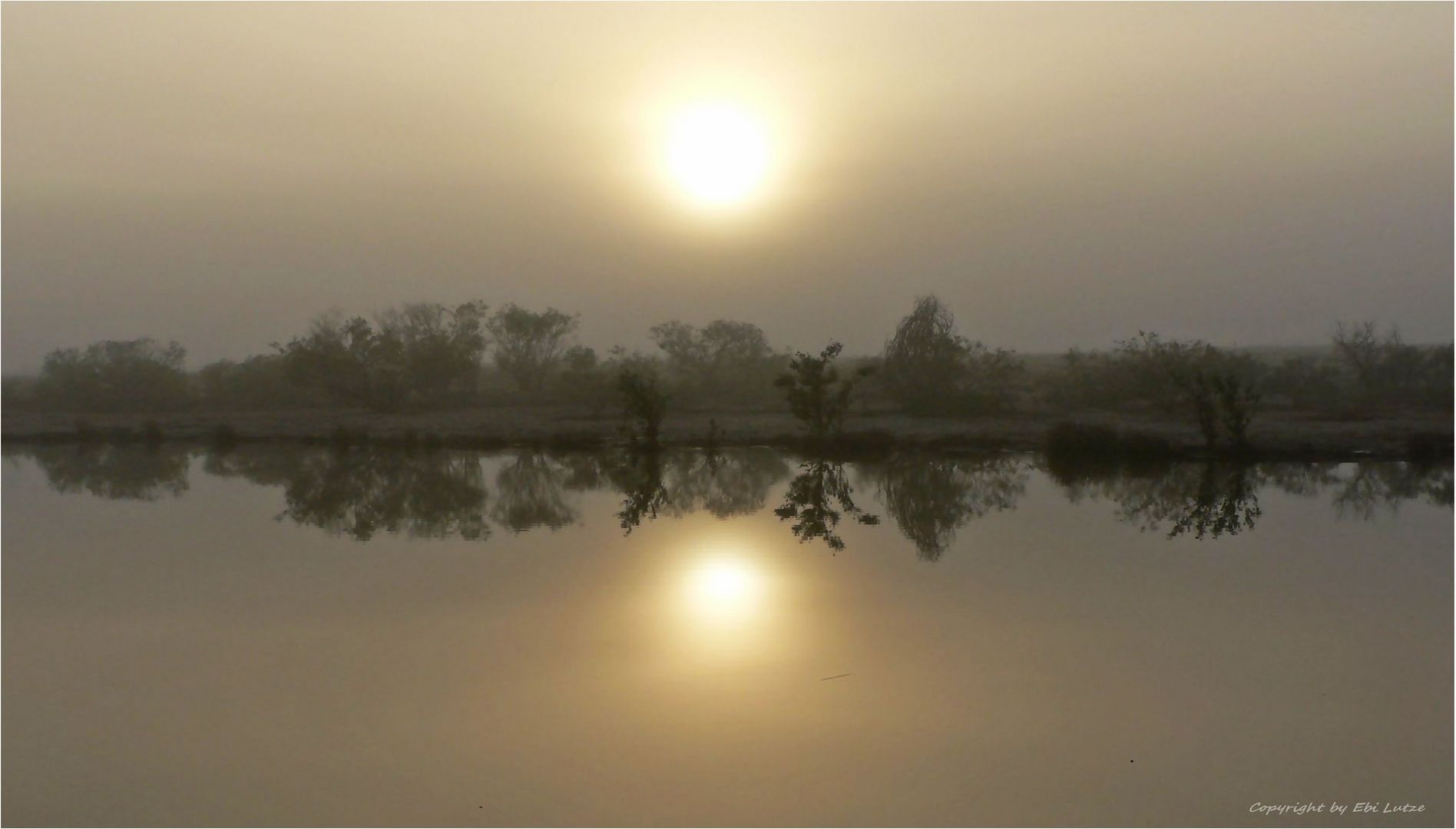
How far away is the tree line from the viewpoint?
2386 centimetres

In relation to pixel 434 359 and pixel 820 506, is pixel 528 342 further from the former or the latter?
pixel 820 506

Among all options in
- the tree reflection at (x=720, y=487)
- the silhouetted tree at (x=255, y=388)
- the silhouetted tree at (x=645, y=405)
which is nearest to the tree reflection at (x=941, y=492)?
the tree reflection at (x=720, y=487)

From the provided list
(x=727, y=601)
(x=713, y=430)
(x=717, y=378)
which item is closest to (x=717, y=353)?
(x=717, y=378)

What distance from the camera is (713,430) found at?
21.2 metres

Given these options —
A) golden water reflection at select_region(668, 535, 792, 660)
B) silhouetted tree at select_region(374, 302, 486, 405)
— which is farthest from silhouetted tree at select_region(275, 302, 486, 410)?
golden water reflection at select_region(668, 535, 792, 660)

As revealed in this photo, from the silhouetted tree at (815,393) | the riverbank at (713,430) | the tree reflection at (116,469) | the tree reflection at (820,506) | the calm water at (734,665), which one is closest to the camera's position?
the calm water at (734,665)

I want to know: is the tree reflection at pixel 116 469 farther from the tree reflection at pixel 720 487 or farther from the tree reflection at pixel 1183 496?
the tree reflection at pixel 1183 496

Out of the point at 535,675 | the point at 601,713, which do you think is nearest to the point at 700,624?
the point at 535,675

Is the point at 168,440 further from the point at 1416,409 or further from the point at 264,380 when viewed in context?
the point at 1416,409

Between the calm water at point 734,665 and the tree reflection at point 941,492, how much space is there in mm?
148

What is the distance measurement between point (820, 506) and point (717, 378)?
65.8ft

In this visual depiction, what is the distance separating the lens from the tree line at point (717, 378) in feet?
78.3

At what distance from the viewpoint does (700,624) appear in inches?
306

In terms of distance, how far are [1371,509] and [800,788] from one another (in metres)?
9.70
